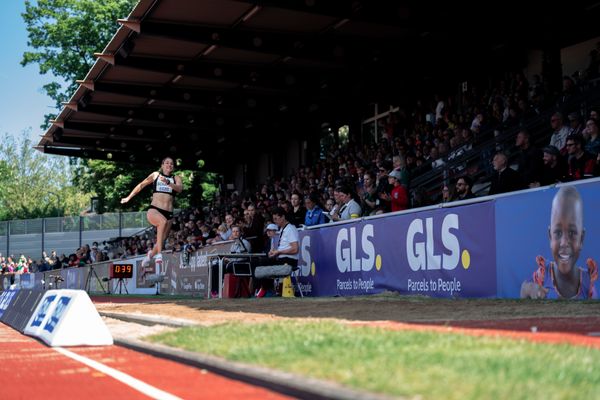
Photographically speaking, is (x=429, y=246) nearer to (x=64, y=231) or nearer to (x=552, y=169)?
(x=552, y=169)

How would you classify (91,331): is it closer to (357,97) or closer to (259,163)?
(357,97)

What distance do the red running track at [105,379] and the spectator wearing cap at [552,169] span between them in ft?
23.1

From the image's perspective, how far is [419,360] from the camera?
20.9 feet

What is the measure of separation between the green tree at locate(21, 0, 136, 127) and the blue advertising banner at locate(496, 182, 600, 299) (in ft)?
152

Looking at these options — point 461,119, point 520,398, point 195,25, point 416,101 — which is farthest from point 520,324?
point 416,101

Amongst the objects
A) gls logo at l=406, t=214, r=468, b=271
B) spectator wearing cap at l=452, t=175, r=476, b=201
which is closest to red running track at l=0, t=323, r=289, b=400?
gls logo at l=406, t=214, r=468, b=271

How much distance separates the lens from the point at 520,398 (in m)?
4.73

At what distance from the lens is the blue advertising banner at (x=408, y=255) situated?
13617 millimetres

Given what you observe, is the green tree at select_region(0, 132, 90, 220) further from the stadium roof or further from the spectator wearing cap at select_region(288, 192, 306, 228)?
the spectator wearing cap at select_region(288, 192, 306, 228)

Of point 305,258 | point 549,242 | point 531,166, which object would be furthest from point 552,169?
point 305,258

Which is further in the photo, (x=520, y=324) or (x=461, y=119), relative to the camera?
(x=461, y=119)

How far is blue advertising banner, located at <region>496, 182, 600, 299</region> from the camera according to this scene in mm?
11625

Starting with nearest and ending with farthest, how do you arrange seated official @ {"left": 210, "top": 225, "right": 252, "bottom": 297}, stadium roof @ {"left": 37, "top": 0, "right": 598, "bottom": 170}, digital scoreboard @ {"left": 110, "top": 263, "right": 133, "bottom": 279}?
seated official @ {"left": 210, "top": 225, "right": 252, "bottom": 297} → stadium roof @ {"left": 37, "top": 0, "right": 598, "bottom": 170} → digital scoreboard @ {"left": 110, "top": 263, "right": 133, "bottom": 279}

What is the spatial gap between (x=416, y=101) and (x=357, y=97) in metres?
2.71
